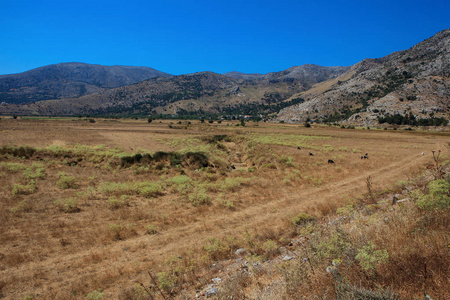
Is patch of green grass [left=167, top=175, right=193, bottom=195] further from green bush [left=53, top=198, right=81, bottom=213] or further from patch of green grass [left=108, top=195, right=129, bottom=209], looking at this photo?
green bush [left=53, top=198, right=81, bottom=213]

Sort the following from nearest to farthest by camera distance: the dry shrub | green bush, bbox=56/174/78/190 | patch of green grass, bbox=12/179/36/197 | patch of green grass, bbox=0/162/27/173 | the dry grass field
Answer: the dry shrub
the dry grass field
patch of green grass, bbox=12/179/36/197
green bush, bbox=56/174/78/190
patch of green grass, bbox=0/162/27/173

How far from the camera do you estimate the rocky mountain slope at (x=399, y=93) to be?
10431cm

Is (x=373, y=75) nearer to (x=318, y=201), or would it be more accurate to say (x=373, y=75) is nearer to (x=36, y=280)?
(x=318, y=201)

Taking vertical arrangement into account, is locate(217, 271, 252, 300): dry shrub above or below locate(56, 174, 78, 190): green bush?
below

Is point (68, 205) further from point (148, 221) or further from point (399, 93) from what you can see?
point (399, 93)

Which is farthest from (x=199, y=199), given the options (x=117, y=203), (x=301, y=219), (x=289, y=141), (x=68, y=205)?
(x=289, y=141)

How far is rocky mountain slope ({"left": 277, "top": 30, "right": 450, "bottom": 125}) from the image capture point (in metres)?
104

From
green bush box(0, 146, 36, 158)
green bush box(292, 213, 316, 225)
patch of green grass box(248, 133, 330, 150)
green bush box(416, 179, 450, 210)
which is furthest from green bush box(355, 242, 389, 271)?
patch of green grass box(248, 133, 330, 150)

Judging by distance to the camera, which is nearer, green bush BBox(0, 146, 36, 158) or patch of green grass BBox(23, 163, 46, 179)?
patch of green grass BBox(23, 163, 46, 179)

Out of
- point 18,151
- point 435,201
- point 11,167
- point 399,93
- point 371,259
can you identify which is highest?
point 399,93

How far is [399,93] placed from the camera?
118875mm

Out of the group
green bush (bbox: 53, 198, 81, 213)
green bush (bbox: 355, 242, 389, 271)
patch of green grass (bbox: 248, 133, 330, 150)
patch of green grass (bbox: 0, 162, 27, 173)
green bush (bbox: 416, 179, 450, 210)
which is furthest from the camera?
patch of green grass (bbox: 248, 133, 330, 150)

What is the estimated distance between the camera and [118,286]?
22.0 ft

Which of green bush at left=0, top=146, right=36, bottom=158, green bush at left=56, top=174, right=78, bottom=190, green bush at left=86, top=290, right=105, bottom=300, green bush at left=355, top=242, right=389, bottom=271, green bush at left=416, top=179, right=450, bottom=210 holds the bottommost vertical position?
green bush at left=86, top=290, right=105, bottom=300
